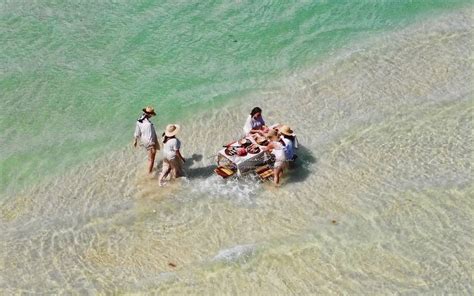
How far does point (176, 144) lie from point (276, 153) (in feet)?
8.56

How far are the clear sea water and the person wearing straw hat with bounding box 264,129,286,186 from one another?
37 centimetres

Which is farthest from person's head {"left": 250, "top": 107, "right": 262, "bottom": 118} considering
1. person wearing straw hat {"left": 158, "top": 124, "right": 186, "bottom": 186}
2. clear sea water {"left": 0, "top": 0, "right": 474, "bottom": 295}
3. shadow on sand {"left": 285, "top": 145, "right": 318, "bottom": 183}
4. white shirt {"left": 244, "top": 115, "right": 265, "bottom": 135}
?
person wearing straw hat {"left": 158, "top": 124, "right": 186, "bottom": 186}

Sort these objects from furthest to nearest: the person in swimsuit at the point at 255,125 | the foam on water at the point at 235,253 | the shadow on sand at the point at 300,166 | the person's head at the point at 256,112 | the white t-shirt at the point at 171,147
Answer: the person in swimsuit at the point at 255,125 → the person's head at the point at 256,112 → the shadow on sand at the point at 300,166 → the white t-shirt at the point at 171,147 → the foam on water at the point at 235,253

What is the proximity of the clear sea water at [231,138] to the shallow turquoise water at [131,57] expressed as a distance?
7 cm

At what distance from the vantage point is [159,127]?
57.0 feet

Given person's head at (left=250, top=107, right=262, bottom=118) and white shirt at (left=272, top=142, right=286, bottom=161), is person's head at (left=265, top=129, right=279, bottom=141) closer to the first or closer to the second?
white shirt at (left=272, top=142, right=286, bottom=161)

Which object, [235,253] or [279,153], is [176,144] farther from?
[235,253]

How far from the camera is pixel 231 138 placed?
54.7 feet

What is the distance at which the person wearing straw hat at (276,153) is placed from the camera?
47.0 feet

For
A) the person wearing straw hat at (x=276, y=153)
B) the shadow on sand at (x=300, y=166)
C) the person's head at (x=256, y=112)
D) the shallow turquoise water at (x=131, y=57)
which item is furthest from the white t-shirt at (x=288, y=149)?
the shallow turquoise water at (x=131, y=57)

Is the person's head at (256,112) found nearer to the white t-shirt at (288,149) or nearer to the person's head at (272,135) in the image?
the person's head at (272,135)

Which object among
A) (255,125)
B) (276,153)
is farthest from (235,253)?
(255,125)

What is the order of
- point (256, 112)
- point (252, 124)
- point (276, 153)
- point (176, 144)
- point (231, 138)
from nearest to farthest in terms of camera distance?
1. point (176, 144)
2. point (276, 153)
3. point (256, 112)
4. point (252, 124)
5. point (231, 138)

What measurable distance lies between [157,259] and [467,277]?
706cm
